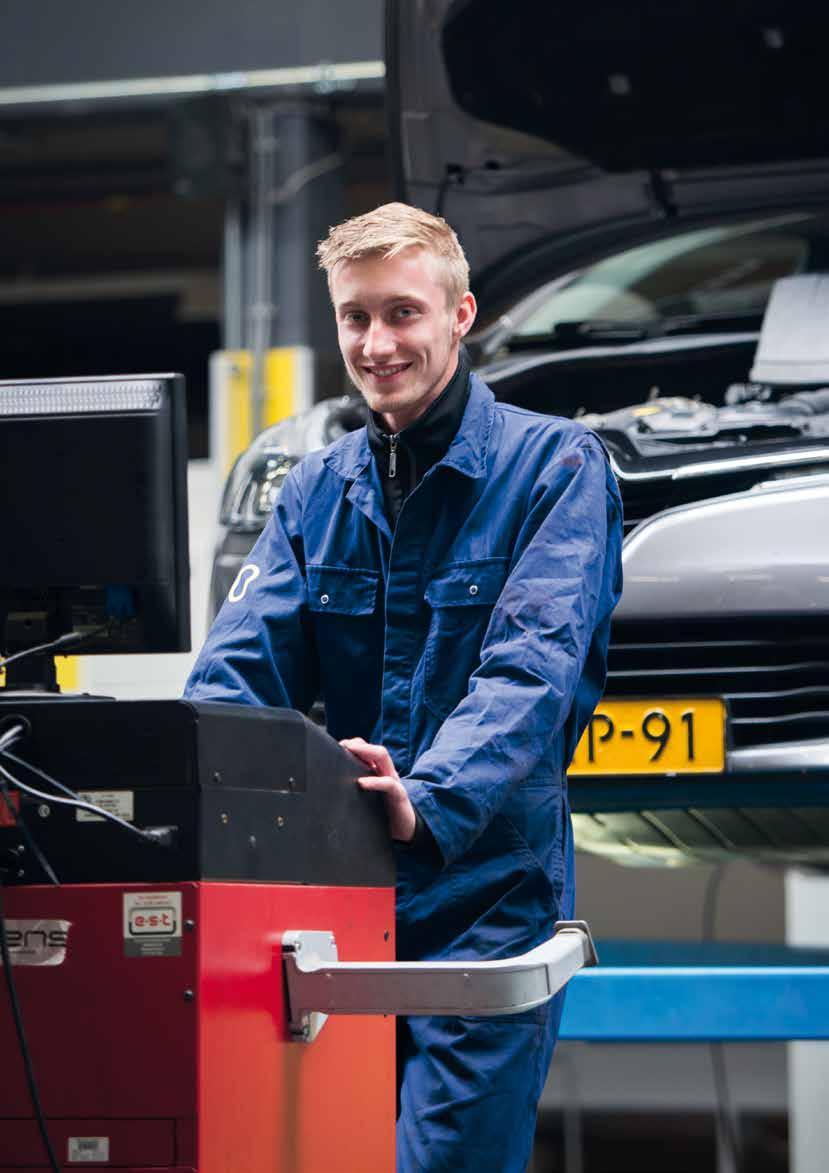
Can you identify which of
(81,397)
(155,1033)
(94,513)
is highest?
(81,397)

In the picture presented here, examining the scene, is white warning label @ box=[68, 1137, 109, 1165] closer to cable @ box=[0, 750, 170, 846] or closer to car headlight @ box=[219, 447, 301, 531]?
cable @ box=[0, 750, 170, 846]

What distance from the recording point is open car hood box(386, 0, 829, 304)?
3955mm

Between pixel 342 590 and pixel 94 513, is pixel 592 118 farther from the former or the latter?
pixel 94 513

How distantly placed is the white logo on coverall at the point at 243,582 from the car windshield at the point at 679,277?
1775mm

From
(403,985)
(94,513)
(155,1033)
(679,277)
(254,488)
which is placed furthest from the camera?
(679,277)

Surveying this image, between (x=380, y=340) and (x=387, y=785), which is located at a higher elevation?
(x=380, y=340)

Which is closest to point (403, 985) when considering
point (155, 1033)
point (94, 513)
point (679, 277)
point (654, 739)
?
point (155, 1033)

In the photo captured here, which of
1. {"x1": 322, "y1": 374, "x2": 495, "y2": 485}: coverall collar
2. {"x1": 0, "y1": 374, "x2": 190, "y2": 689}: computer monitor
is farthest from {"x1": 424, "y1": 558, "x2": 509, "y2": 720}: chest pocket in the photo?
{"x1": 0, "y1": 374, "x2": 190, "y2": 689}: computer monitor

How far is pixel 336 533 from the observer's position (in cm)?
214

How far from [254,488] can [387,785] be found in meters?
1.50

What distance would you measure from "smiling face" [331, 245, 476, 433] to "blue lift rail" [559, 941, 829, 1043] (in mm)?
969

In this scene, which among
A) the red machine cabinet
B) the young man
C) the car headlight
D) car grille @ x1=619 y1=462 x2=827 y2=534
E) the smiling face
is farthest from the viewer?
the car headlight

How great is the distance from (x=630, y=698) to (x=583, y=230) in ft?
5.34

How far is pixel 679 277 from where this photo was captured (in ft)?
13.4
